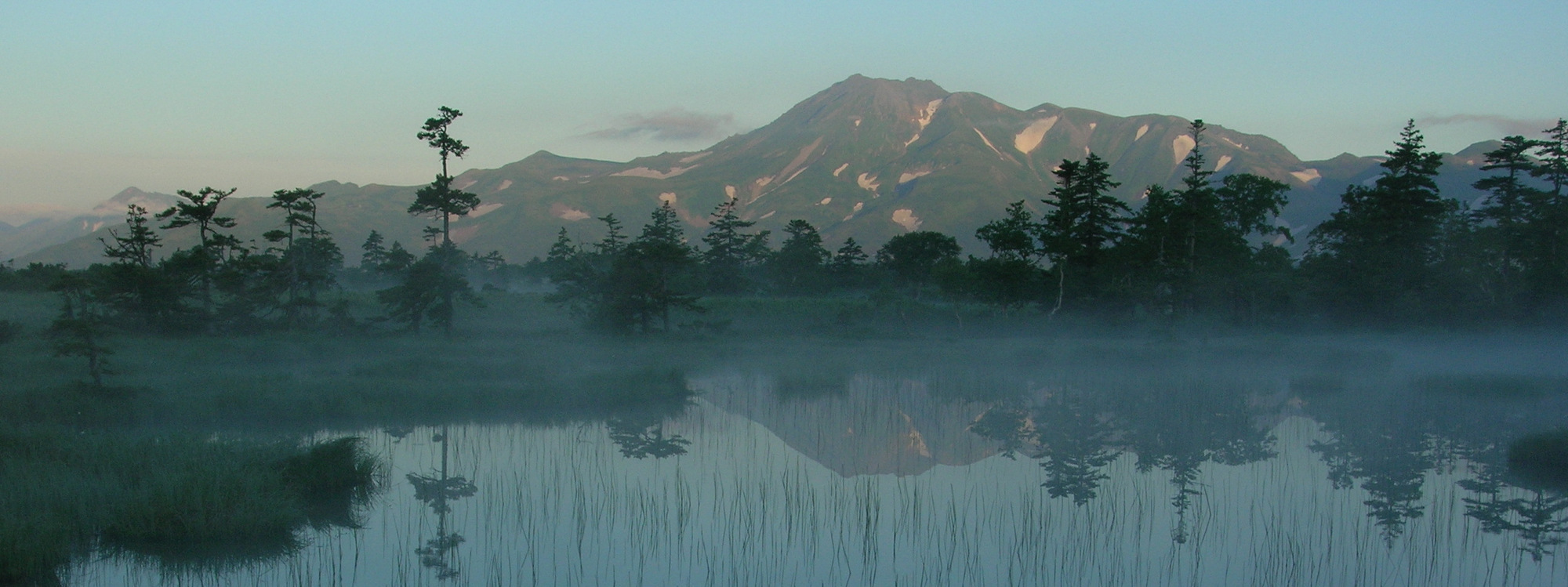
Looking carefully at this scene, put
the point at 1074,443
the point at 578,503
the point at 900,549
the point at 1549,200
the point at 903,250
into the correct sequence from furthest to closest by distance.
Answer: the point at 903,250, the point at 1549,200, the point at 1074,443, the point at 578,503, the point at 900,549

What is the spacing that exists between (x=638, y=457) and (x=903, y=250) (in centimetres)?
4960

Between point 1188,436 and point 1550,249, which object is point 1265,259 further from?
point 1188,436

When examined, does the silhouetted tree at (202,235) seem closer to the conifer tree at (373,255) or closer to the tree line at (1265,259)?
the tree line at (1265,259)

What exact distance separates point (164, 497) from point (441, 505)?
3.04 metres

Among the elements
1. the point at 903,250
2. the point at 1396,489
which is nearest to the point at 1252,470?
the point at 1396,489

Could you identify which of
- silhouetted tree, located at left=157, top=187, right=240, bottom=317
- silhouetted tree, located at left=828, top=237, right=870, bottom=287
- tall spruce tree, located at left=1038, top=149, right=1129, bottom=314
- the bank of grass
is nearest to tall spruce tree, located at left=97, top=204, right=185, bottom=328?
silhouetted tree, located at left=157, top=187, right=240, bottom=317

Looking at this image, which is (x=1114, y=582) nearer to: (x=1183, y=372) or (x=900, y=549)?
(x=900, y=549)

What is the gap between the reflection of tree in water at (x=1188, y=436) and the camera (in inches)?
564

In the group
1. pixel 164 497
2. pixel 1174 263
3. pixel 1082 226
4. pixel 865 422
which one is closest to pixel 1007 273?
pixel 1082 226

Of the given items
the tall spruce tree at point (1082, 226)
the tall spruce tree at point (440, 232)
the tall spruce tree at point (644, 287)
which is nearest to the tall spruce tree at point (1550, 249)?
the tall spruce tree at point (1082, 226)

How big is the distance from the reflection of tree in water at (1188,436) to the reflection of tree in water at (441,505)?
8.00 m

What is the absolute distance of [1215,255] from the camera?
138 feet

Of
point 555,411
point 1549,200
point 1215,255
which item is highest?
point 1549,200

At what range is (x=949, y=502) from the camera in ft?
41.4
